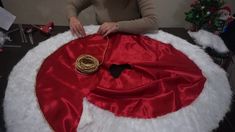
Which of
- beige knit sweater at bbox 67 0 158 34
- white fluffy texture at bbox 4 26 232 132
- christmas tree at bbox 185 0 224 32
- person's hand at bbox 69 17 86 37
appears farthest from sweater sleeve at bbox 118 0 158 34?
christmas tree at bbox 185 0 224 32

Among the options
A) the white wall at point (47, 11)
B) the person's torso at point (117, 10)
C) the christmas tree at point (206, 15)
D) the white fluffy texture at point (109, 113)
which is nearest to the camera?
the white fluffy texture at point (109, 113)

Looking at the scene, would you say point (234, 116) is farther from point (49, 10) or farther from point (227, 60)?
point (49, 10)

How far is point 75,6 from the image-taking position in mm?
1446

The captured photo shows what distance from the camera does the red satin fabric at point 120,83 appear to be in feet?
3.08

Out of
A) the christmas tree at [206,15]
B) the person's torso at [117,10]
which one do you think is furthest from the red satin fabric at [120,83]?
the christmas tree at [206,15]

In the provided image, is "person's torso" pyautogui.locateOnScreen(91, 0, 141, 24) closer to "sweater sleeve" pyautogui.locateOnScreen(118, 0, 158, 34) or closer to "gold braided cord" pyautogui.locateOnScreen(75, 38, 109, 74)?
"sweater sleeve" pyautogui.locateOnScreen(118, 0, 158, 34)

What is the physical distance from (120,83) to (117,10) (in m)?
0.49

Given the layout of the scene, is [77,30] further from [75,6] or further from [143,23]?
[143,23]

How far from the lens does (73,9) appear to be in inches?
56.2

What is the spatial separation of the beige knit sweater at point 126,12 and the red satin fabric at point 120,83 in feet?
0.33

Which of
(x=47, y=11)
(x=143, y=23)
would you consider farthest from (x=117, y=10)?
(x=47, y=11)

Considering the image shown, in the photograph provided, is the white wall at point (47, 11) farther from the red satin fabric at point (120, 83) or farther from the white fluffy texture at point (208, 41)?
the red satin fabric at point (120, 83)

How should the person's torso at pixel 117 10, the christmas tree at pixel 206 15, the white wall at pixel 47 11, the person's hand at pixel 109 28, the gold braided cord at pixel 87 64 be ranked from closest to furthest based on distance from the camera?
the gold braided cord at pixel 87 64 → the person's hand at pixel 109 28 → the person's torso at pixel 117 10 → the christmas tree at pixel 206 15 → the white wall at pixel 47 11

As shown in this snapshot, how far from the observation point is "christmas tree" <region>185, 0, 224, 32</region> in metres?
1.77
